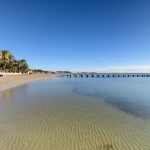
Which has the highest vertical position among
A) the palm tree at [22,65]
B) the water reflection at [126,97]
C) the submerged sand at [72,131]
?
the palm tree at [22,65]

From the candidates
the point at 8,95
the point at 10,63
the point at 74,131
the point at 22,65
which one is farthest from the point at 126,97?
the point at 22,65

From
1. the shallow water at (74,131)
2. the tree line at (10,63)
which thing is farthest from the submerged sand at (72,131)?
the tree line at (10,63)

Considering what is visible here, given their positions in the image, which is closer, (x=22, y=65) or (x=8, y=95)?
(x=8, y=95)

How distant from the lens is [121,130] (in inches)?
365

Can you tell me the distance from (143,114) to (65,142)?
7.74 m

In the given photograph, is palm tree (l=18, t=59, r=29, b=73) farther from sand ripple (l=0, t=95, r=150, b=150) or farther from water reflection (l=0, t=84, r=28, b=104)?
sand ripple (l=0, t=95, r=150, b=150)

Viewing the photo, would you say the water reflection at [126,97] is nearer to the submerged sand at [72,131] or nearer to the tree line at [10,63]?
the submerged sand at [72,131]

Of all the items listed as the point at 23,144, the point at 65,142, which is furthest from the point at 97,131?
the point at 23,144

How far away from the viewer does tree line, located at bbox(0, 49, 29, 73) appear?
79938 mm

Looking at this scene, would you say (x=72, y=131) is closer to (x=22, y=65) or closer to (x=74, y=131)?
(x=74, y=131)

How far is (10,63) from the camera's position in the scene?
91.6 metres

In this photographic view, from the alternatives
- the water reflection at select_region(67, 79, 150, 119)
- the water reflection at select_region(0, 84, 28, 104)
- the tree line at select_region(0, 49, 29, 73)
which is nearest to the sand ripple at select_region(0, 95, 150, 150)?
the water reflection at select_region(67, 79, 150, 119)

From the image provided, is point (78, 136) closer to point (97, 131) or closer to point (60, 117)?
point (97, 131)

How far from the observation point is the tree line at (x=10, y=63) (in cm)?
7994
